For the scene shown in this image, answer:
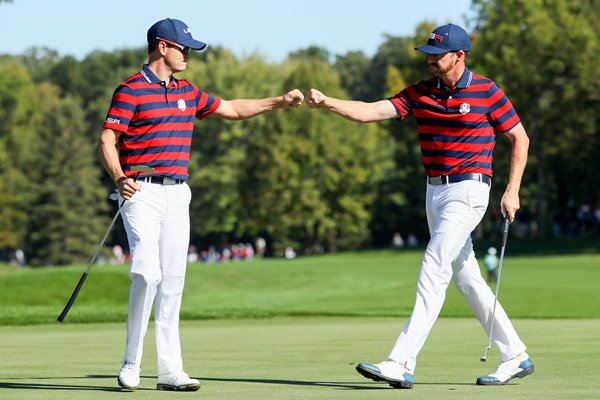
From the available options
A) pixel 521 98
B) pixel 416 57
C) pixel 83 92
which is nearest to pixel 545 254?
pixel 521 98

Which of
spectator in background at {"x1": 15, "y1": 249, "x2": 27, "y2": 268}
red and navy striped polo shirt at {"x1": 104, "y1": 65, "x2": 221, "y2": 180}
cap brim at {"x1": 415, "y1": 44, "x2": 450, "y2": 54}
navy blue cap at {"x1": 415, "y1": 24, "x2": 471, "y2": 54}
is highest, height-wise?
navy blue cap at {"x1": 415, "y1": 24, "x2": 471, "y2": 54}

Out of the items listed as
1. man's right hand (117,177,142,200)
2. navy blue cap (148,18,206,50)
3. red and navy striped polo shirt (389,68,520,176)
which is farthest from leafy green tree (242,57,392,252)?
man's right hand (117,177,142,200)

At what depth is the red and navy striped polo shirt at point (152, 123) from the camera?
8773mm

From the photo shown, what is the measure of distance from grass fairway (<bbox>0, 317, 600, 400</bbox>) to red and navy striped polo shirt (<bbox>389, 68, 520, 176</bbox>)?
61.5 inches

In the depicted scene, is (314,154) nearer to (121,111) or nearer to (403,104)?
(403,104)

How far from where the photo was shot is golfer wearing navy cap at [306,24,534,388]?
895 centimetres

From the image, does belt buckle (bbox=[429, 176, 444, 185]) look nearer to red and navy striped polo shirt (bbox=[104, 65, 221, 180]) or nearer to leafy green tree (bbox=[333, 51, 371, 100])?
red and navy striped polo shirt (bbox=[104, 65, 221, 180])

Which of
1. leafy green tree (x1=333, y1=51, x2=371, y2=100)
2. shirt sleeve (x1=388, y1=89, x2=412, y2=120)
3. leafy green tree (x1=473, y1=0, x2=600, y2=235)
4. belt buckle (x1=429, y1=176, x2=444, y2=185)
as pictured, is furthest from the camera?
leafy green tree (x1=333, y1=51, x2=371, y2=100)

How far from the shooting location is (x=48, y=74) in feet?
442

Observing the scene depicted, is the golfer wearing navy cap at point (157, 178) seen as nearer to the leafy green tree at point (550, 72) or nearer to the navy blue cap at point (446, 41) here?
the navy blue cap at point (446, 41)

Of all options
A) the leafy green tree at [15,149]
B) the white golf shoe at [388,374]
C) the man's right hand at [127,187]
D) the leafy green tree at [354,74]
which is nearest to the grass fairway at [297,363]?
the white golf shoe at [388,374]

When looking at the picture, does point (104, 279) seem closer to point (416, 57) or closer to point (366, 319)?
point (366, 319)

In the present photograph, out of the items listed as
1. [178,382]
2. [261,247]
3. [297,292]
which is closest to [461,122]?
[178,382]

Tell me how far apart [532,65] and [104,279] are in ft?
121
